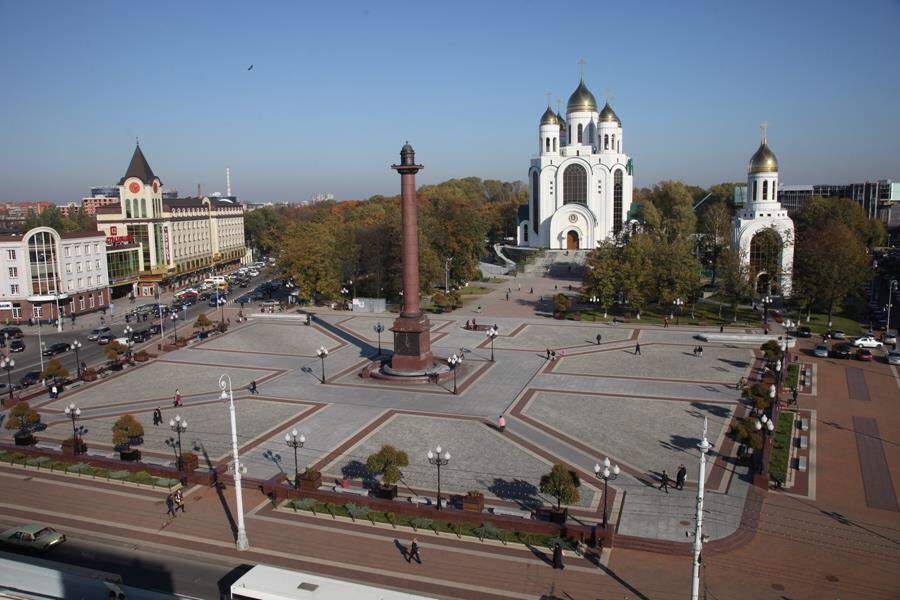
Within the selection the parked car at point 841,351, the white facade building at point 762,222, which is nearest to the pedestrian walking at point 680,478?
the parked car at point 841,351

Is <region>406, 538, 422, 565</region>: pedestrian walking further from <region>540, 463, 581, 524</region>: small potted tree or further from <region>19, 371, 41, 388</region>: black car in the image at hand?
<region>19, 371, 41, 388</region>: black car

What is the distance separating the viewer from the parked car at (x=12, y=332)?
161ft

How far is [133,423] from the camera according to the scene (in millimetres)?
26203

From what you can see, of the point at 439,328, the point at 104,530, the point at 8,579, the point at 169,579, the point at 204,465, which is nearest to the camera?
the point at 8,579

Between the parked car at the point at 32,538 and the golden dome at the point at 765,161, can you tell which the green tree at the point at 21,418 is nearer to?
the parked car at the point at 32,538

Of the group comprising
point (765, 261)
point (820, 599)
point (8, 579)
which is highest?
point (765, 261)

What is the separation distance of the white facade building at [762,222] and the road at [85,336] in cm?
4637

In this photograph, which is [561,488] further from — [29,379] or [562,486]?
[29,379]

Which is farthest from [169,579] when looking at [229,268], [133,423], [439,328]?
[229,268]

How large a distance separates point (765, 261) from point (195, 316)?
4967 centimetres

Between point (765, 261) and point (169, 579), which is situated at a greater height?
point (765, 261)

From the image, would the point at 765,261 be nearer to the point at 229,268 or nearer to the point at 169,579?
the point at 169,579

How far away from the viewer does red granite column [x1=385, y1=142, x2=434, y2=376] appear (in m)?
35.4

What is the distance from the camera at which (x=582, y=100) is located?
8719 centimetres
